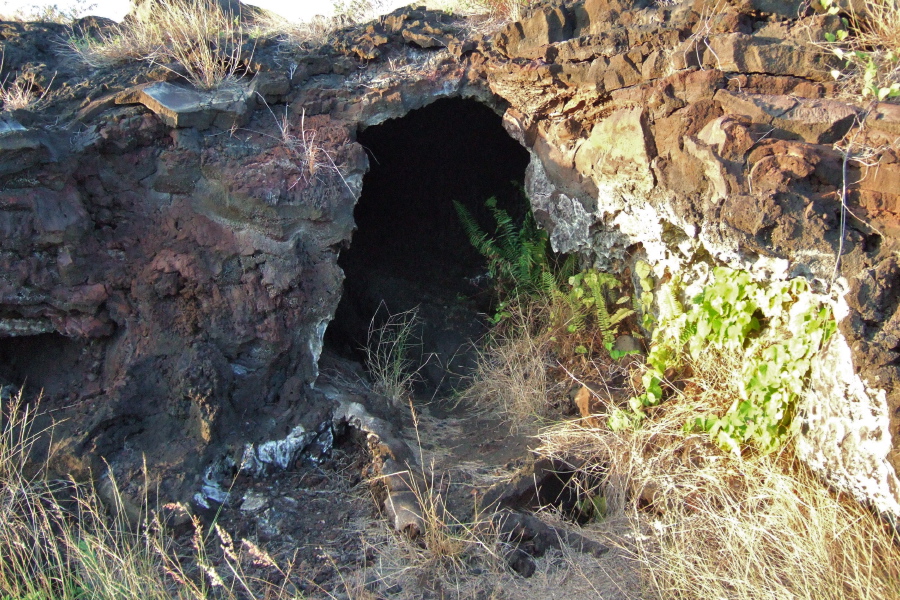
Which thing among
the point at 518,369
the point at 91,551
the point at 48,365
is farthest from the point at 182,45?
the point at 91,551

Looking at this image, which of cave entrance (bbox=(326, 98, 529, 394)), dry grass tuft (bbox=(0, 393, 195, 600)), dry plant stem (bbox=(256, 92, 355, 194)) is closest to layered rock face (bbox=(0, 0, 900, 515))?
dry plant stem (bbox=(256, 92, 355, 194))

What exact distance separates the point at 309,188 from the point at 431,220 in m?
2.18

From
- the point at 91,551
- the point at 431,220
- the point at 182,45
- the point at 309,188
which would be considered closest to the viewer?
the point at 91,551

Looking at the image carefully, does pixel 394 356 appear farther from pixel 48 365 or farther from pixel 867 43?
pixel 867 43

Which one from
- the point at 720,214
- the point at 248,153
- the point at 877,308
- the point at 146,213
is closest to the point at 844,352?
the point at 877,308

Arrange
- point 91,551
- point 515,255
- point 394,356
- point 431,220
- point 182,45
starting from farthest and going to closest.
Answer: point 431,220
point 515,255
point 394,356
point 182,45
point 91,551

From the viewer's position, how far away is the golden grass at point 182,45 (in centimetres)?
463

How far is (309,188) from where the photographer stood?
14.4 feet

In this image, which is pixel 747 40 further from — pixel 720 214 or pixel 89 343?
pixel 89 343

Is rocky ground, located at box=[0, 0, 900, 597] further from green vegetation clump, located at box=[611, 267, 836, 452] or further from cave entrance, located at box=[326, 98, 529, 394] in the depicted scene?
cave entrance, located at box=[326, 98, 529, 394]

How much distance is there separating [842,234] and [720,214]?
0.62 m

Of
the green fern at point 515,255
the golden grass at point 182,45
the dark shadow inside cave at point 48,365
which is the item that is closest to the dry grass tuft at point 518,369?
the green fern at point 515,255

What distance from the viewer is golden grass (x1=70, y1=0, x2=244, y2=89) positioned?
4.63 meters

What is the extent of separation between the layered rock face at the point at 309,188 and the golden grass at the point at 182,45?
0.16m
